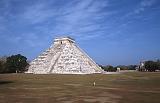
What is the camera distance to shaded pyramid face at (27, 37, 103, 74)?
164 ft

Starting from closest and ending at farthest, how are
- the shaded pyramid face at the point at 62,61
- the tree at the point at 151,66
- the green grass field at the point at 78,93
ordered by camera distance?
the green grass field at the point at 78,93, the shaded pyramid face at the point at 62,61, the tree at the point at 151,66

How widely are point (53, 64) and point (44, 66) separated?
243 centimetres

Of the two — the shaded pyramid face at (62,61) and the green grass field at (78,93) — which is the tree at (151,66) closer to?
the shaded pyramid face at (62,61)

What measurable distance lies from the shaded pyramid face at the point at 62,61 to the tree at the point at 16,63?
150 inches

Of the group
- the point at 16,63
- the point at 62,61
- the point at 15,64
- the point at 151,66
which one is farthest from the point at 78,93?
the point at 151,66

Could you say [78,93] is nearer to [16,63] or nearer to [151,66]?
[16,63]

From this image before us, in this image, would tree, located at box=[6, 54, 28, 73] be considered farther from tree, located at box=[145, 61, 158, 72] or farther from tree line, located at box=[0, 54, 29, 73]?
tree, located at box=[145, 61, 158, 72]

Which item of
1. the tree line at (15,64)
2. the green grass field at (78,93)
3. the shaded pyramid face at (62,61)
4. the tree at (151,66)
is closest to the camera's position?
the green grass field at (78,93)

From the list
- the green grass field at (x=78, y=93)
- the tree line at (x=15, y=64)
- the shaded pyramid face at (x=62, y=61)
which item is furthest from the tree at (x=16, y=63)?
the green grass field at (x=78, y=93)

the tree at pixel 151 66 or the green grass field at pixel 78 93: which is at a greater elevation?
the tree at pixel 151 66

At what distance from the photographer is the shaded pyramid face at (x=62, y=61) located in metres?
49.9

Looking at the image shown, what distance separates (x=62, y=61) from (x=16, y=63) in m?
14.4

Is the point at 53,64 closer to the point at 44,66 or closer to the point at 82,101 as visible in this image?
the point at 44,66

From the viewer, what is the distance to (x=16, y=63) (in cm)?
5838
